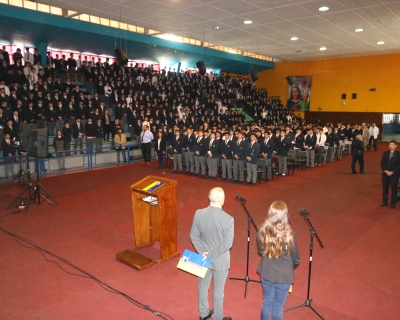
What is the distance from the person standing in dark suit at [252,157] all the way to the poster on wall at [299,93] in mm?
19886

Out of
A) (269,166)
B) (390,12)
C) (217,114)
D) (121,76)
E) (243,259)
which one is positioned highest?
(390,12)

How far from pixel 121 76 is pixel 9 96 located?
268 inches

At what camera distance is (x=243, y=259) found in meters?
5.27

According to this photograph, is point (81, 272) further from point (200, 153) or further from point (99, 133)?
point (99, 133)

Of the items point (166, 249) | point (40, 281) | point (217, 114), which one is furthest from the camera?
point (217, 114)

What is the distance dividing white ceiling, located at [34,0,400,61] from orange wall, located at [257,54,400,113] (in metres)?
4.64

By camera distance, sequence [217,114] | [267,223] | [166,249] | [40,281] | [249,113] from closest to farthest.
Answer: [267,223] → [40,281] → [166,249] → [217,114] → [249,113]

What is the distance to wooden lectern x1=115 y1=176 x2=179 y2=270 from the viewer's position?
491 centimetres

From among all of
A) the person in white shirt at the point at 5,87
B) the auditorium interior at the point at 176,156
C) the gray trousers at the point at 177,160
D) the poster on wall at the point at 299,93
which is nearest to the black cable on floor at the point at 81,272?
the auditorium interior at the point at 176,156

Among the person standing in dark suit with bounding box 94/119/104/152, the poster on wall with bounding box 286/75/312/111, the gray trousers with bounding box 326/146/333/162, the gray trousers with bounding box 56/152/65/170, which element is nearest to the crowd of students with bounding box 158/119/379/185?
the gray trousers with bounding box 326/146/333/162

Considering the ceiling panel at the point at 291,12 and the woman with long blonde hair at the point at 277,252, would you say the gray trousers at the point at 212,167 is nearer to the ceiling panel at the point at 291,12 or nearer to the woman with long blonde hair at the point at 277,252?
the ceiling panel at the point at 291,12

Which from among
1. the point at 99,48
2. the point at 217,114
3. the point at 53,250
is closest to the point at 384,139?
the point at 217,114

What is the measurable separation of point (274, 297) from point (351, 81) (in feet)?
85.8

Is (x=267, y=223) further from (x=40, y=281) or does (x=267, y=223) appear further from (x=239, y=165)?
(x=239, y=165)
